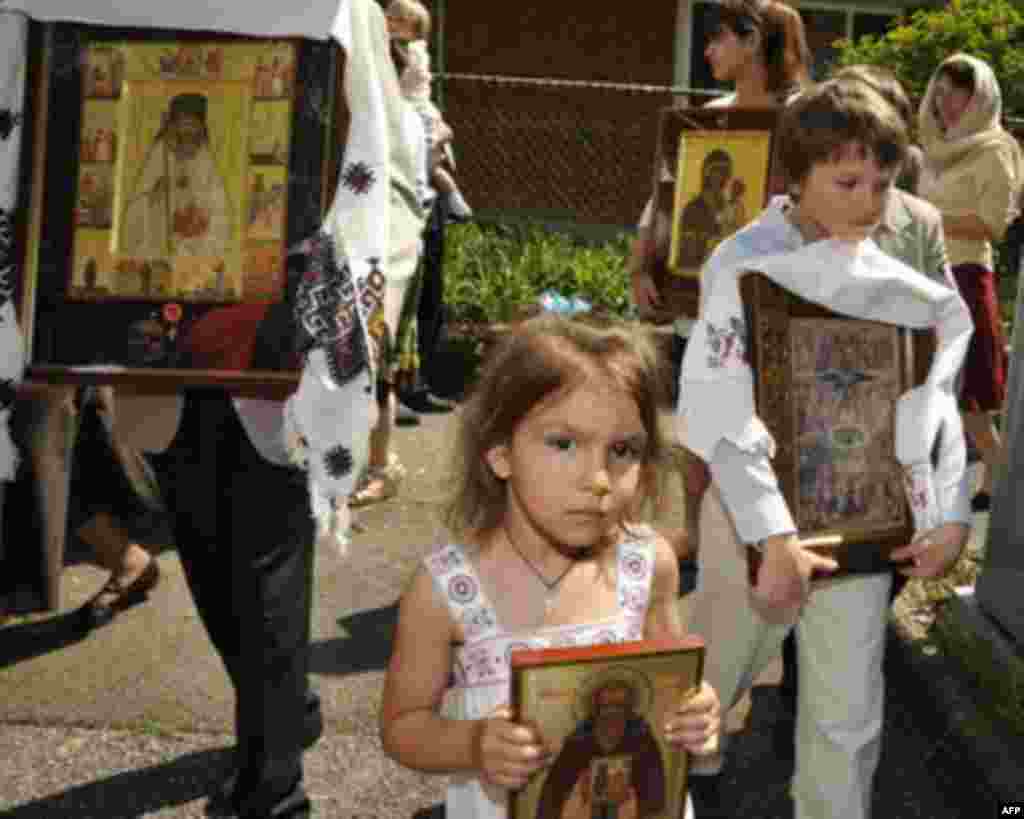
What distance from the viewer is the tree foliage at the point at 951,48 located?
1041 centimetres

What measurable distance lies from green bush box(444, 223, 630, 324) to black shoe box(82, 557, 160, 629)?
5.13 m

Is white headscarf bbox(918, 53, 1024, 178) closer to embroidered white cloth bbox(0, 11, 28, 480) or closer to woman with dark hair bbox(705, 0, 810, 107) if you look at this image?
woman with dark hair bbox(705, 0, 810, 107)

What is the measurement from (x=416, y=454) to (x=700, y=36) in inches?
344

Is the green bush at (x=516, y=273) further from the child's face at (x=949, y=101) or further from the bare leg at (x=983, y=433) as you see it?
the child's face at (x=949, y=101)

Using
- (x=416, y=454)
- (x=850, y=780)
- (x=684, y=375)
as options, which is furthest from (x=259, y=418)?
(x=416, y=454)

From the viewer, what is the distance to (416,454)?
7.48 metres

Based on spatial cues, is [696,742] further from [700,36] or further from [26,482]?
[700,36]

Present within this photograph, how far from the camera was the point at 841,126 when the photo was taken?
275 cm

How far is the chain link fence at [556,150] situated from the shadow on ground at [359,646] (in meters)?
8.72

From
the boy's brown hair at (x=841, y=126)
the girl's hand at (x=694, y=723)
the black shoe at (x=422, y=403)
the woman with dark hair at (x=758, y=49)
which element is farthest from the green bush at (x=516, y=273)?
the girl's hand at (x=694, y=723)

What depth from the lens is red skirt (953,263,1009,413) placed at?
19.2 feet

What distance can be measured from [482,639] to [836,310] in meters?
1.07

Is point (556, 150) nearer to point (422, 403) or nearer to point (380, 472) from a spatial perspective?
point (422, 403)

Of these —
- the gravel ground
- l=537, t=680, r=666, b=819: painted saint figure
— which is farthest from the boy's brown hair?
the gravel ground
